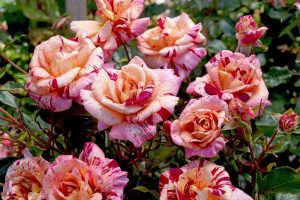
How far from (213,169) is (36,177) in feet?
0.72

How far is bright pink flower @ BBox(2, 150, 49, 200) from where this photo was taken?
81cm

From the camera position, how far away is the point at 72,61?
85 cm

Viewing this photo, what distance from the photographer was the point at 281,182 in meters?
0.86

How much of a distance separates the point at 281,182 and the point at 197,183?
15 cm

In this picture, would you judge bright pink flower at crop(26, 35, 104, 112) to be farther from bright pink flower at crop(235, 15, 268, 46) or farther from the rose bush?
bright pink flower at crop(235, 15, 268, 46)

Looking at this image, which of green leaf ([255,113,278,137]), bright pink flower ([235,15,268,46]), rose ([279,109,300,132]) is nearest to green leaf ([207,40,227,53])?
green leaf ([255,113,278,137])

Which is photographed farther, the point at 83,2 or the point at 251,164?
the point at 83,2

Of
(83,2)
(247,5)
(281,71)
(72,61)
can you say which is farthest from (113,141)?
(247,5)

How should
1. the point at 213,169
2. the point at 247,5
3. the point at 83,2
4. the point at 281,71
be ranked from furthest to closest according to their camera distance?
the point at 247,5 < the point at 83,2 < the point at 281,71 < the point at 213,169

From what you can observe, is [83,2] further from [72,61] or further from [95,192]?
[95,192]

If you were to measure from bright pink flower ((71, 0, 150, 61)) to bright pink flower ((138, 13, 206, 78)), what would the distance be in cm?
4

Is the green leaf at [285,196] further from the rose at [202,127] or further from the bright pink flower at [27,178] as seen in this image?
the bright pink flower at [27,178]

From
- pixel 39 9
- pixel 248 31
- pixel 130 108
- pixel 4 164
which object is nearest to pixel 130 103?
pixel 130 108

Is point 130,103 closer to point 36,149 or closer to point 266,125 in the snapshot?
point 36,149
